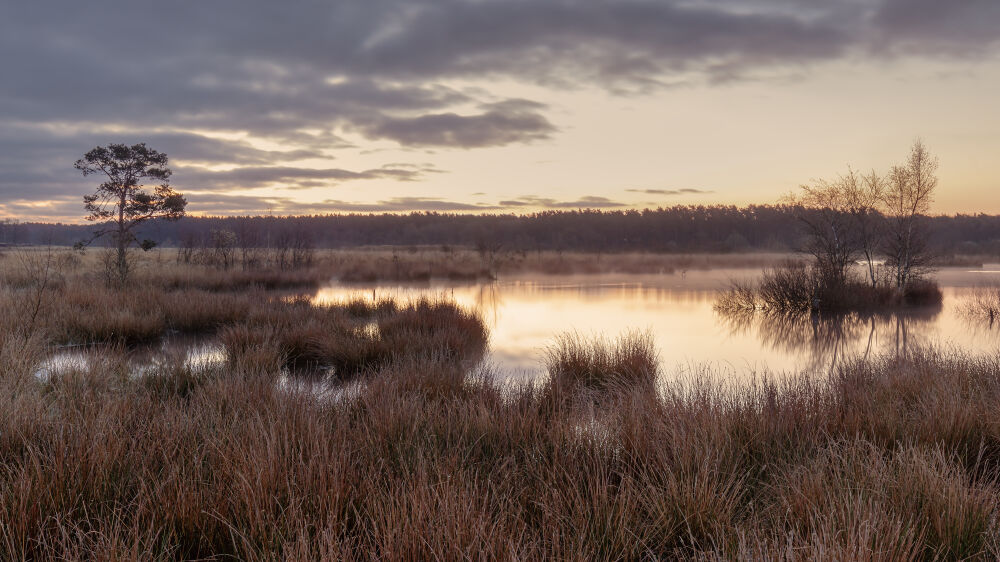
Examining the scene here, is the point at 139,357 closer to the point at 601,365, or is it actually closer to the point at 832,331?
the point at 601,365

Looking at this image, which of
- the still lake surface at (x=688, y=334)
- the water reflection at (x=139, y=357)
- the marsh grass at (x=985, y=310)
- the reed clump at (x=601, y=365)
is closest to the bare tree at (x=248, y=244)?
the still lake surface at (x=688, y=334)

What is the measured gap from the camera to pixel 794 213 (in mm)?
18984

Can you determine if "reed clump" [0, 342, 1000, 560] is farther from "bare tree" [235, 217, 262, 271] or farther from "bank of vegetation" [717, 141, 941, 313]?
"bare tree" [235, 217, 262, 271]

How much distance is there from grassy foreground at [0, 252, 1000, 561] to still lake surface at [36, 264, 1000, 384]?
1.74 m

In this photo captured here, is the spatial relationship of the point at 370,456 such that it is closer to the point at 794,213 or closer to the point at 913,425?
the point at 913,425

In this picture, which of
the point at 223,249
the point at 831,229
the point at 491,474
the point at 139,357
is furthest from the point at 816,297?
the point at 223,249

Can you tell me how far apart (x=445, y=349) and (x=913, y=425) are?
613cm

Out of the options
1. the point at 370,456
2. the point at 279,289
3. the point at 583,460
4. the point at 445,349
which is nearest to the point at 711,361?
the point at 445,349

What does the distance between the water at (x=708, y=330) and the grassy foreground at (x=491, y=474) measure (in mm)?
2043

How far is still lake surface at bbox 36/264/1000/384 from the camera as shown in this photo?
8.75 meters

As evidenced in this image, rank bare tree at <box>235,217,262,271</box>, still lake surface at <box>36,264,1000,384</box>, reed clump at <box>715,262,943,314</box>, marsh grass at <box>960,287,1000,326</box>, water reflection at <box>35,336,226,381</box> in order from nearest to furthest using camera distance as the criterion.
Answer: water reflection at <box>35,336,226,381</box> < still lake surface at <box>36,264,1000,384</box> < marsh grass at <box>960,287,1000,326</box> < reed clump at <box>715,262,943,314</box> < bare tree at <box>235,217,262,271</box>

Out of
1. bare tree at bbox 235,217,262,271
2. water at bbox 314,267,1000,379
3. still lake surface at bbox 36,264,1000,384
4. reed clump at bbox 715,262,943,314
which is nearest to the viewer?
still lake surface at bbox 36,264,1000,384

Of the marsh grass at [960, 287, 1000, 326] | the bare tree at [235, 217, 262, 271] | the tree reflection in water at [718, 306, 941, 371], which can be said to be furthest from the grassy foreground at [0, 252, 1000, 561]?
the bare tree at [235, 217, 262, 271]

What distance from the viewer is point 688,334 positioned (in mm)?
Result: 12977
